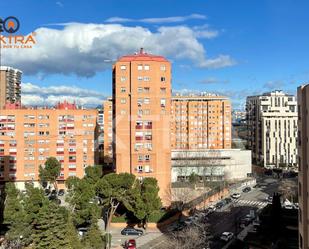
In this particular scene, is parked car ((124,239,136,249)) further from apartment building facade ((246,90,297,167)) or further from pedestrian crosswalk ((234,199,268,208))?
apartment building facade ((246,90,297,167))

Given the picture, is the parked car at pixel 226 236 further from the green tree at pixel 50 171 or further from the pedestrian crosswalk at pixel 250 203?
the green tree at pixel 50 171

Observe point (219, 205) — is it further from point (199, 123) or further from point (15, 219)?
point (199, 123)

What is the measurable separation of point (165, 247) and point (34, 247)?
8.44 m

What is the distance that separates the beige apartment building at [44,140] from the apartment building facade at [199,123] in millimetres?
20131

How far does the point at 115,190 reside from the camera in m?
28.9

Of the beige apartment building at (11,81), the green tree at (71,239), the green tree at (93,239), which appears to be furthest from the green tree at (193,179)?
the beige apartment building at (11,81)

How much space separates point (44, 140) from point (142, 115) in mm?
14580

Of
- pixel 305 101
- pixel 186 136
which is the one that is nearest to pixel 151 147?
pixel 305 101

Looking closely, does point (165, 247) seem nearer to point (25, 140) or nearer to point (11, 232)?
point (11, 232)

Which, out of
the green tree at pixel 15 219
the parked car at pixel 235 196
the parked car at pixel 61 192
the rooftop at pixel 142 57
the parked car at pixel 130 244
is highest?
the rooftop at pixel 142 57

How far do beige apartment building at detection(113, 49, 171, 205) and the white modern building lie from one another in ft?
60.0

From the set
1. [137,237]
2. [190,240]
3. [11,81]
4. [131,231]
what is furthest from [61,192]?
[11,81]

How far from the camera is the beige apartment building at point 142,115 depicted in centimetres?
3422

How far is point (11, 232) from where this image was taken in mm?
23703
